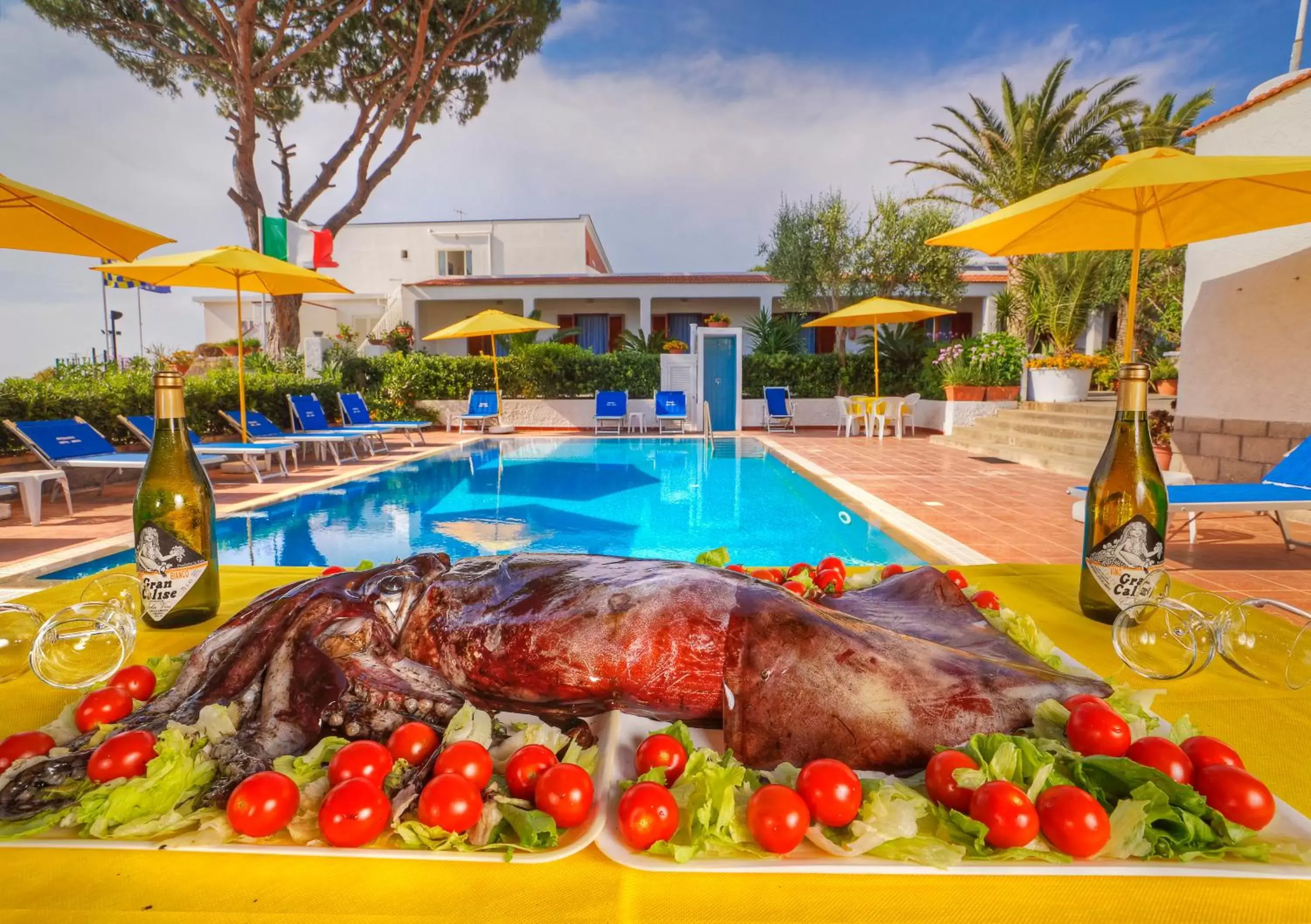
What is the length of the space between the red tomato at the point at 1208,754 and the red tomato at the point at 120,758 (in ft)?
5.95

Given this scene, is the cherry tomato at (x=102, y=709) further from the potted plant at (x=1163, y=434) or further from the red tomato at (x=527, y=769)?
the potted plant at (x=1163, y=434)

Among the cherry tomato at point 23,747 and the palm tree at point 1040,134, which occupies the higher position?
the palm tree at point 1040,134

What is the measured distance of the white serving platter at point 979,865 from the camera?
101 centimetres

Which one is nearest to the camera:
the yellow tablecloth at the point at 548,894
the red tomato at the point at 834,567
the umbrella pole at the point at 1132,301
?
the yellow tablecloth at the point at 548,894

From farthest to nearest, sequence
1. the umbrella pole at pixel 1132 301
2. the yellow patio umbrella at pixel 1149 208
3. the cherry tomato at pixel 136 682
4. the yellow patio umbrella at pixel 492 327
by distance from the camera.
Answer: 1. the yellow patio umbrella at pixel 492 327
2. the yellow patio umbrella at pixel 1149 208
3. the umbrella pole at pixel 1132 301
4. the cherry tomato at pixel 136 682

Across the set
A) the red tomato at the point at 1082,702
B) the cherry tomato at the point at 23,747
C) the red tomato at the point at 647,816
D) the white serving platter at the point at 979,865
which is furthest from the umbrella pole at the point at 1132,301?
the cherry tomato at the point at 23,747

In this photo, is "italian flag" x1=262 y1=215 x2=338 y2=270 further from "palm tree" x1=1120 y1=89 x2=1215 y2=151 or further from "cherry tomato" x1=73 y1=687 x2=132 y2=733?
"palm tree" x1=1120 y1=89 x2=1215 y2=151

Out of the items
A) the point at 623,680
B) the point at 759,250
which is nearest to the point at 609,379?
the point at 759,250

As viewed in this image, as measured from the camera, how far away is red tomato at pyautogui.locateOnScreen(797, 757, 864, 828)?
108cm

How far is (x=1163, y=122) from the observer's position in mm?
18469

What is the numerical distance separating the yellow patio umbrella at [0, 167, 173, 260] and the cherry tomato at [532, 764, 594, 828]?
20.0ft

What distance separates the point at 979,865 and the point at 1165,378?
1709cm

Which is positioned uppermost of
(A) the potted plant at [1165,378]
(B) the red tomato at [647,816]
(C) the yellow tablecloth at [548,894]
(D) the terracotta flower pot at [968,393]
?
(A) the potted plant at [1165,378]

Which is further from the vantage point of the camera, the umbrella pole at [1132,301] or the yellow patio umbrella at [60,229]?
the yellow patio umbrella at [60,229]
